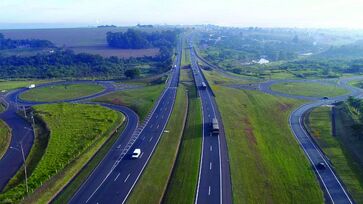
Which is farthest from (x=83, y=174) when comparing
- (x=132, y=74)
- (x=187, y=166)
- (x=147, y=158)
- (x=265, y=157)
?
(x=132, y=74)

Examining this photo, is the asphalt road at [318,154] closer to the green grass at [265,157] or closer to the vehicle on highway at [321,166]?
the vehicle on highway at [321,166]

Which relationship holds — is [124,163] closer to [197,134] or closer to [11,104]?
[197,134]

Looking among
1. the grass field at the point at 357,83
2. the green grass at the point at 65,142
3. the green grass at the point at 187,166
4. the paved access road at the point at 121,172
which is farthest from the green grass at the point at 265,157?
the grass field at the point at 357,83

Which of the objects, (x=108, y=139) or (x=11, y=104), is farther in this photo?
(x=11, y=104)

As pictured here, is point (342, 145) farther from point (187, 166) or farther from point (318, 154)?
point (187, 166)

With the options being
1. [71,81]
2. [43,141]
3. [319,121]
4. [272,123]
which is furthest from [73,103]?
[319,121]
